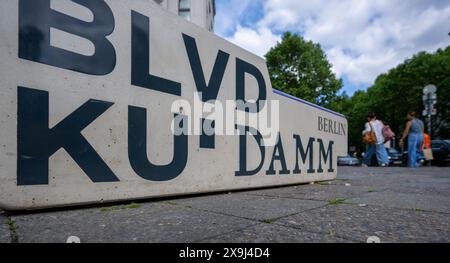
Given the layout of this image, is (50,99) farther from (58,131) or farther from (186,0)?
(186,0)

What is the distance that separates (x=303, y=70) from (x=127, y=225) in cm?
2314

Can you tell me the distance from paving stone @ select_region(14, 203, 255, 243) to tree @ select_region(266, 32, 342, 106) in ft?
69.7

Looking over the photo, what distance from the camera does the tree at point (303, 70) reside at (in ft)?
73.8

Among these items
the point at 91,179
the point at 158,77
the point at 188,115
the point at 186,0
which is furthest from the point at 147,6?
the point at 186,0

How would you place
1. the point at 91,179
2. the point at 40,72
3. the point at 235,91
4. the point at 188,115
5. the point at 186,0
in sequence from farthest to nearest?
the point at 186,0
the point at 235,91
the point at 188,115
the point at 91,179
the point at 40,72

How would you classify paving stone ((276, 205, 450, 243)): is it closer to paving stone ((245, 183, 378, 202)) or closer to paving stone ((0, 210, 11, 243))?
paving stone ((245, 183, 378, 202))

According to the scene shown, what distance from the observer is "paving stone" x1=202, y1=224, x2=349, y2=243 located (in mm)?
1156

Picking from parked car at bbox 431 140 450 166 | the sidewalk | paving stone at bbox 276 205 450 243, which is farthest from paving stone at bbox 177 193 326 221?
parked car at bbox 431 140 450 166

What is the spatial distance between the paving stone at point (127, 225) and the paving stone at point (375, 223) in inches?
13.8

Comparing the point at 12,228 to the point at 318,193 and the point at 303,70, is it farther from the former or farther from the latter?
the point at 303,70

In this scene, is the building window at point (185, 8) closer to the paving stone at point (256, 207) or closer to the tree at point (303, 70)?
the tree at point (303, 70)

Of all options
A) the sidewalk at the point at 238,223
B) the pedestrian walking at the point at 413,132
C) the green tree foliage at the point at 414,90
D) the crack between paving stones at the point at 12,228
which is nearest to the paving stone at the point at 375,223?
the sidewalk at the point at 238,223

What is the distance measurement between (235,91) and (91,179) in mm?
1641

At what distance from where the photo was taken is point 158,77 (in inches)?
90.1
